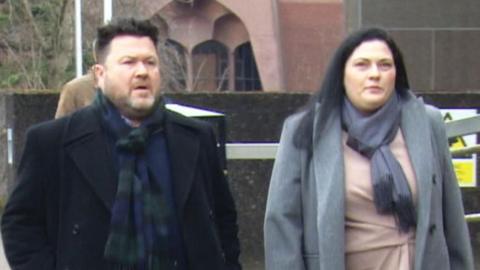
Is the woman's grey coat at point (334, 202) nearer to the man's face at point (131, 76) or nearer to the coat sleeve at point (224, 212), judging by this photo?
the coat sleeve at point (224, 212)

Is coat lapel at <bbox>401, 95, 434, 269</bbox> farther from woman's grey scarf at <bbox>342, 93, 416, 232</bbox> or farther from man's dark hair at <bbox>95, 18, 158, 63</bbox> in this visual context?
man's dark hair at <bbox>95, 18, 158, 63</bbox>

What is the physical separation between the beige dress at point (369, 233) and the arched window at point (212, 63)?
139 ft

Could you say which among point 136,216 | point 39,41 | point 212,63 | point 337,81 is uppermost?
point 39,41

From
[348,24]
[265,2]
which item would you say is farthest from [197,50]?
[348,24]

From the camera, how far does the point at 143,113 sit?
4.07 meters

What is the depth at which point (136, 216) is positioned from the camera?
13.3 ft

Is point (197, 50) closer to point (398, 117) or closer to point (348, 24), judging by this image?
point (348, 24)

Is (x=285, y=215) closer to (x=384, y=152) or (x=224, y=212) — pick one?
(x=224, y=212)

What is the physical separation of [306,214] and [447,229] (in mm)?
531

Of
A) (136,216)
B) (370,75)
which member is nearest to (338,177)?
(370,75)

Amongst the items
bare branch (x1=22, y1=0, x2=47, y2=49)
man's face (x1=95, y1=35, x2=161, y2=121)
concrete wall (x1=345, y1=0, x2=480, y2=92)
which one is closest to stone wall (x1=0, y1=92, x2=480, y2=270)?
concrete wall (x1=345, y1=0, x2=480, y2=92)

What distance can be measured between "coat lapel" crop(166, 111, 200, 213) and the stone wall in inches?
264

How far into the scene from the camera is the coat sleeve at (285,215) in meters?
4.28

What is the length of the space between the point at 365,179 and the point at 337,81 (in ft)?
1.32
